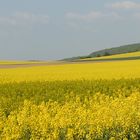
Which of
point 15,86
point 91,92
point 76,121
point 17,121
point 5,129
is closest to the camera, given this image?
point 5,129

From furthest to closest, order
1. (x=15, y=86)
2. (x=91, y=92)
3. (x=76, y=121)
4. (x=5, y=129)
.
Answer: (x=15, y=86) < (x=91, y=92) < (x=76, y=121) < (x=5, y=129)

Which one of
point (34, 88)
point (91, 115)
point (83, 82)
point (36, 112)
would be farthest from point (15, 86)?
point (91, 115)

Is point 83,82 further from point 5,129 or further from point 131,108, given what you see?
point 5,129

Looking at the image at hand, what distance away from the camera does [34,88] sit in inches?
764

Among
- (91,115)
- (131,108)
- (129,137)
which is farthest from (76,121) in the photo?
(131,108)

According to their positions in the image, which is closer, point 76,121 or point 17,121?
point 76,121

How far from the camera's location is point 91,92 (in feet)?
61.9

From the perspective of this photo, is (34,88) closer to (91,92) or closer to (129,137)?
(91,92)

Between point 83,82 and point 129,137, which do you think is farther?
point 83,82

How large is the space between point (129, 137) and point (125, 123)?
29 cm

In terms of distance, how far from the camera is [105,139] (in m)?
9.68

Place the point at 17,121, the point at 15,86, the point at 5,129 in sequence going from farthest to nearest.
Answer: the point at 15,86, the point at 17,121, the point at 5,129

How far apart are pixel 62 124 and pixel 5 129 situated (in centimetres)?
111

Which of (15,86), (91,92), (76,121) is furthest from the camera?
(15,86)
